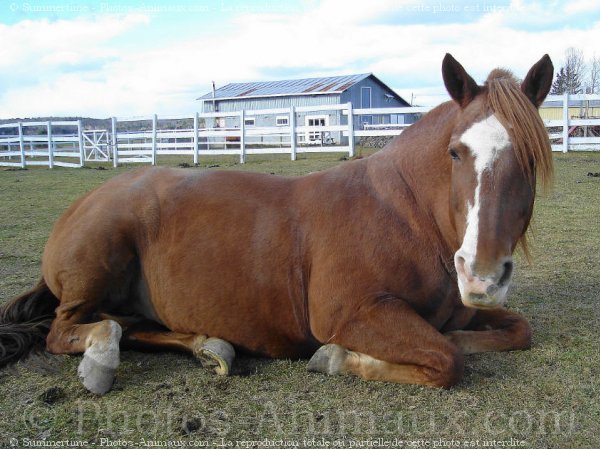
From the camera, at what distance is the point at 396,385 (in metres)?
3.51

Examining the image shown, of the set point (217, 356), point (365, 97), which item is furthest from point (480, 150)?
point (365, 97)

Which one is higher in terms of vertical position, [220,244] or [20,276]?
[220,244]

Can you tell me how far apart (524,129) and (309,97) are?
45.0 metres

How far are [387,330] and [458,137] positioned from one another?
117 cm

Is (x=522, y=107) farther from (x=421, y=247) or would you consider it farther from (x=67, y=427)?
(x=67, y=427)

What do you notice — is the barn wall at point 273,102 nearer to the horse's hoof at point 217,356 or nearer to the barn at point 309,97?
the barn at point 309,97

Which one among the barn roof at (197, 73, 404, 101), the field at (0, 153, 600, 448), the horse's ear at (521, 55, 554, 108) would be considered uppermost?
the barn roof at (197, 73, 404, 101)

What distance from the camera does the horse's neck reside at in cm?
367

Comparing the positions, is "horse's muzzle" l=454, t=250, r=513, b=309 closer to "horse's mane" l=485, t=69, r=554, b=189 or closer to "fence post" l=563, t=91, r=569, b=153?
"horse's mane" l=485, t=69, r=554, b=189

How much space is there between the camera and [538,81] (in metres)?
3.48

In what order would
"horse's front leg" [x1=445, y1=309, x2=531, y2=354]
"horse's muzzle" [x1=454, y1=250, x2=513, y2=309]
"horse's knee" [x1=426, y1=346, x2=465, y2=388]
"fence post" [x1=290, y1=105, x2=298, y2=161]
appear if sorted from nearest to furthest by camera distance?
"horse's muzzle" [x1=454, y1=250, x2=513, y2=309], "horse's knee" [x1=426, y1=346, x2=465, y2=388], "horse's front leg" [x1=445, y1=309, x2=531, y2=354], "fence post" [x1=290, y1=105, x2=298, y2=161]

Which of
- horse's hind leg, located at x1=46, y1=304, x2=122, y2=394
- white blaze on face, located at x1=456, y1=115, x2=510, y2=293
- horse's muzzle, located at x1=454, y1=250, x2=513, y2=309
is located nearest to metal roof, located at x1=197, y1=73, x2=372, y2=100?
horse's hind leg, located at x1=46, y1=304, x2=122, y2=394

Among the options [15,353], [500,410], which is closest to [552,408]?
[500,410]

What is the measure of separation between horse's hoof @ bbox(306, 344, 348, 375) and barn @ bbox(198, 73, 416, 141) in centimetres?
3853
